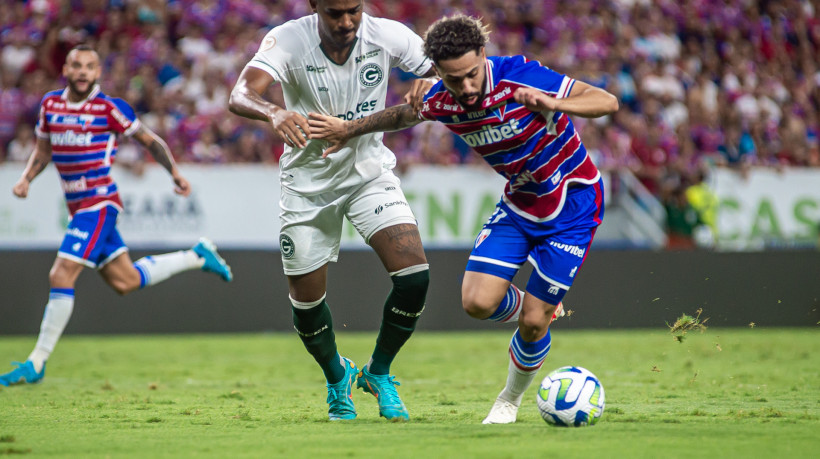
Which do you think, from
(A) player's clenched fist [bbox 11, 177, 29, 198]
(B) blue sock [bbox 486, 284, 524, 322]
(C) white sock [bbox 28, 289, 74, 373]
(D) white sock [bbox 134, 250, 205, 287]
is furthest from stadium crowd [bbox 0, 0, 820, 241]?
(B) blue sock [bbox 486, 284, 524, 322]

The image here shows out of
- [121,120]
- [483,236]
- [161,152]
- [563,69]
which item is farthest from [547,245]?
[563,69]

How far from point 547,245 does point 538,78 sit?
3.16 ft

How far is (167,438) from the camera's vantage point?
15.5 feet

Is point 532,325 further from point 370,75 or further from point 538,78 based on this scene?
point 370,75

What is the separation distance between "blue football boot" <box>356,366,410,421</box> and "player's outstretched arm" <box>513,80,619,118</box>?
1.91 m

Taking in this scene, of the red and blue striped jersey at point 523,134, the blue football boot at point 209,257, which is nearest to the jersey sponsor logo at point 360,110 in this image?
the red and blue striped jersey at point 523,134

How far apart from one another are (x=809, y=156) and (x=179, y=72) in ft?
32.3

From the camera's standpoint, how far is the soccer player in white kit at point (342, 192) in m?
5.60

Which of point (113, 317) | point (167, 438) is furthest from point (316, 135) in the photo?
point (113, 317)

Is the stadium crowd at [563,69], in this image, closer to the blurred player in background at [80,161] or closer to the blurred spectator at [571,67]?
the blurred spectator at [571,67]

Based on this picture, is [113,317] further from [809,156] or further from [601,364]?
[809,156]

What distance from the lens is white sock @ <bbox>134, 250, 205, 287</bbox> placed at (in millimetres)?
8898

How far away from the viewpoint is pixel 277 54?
18.0ft

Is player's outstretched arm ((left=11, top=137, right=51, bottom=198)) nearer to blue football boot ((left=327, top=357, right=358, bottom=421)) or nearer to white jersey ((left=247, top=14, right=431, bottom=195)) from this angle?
white jersey ((left=247, top=14, right=431, bottom=195))
